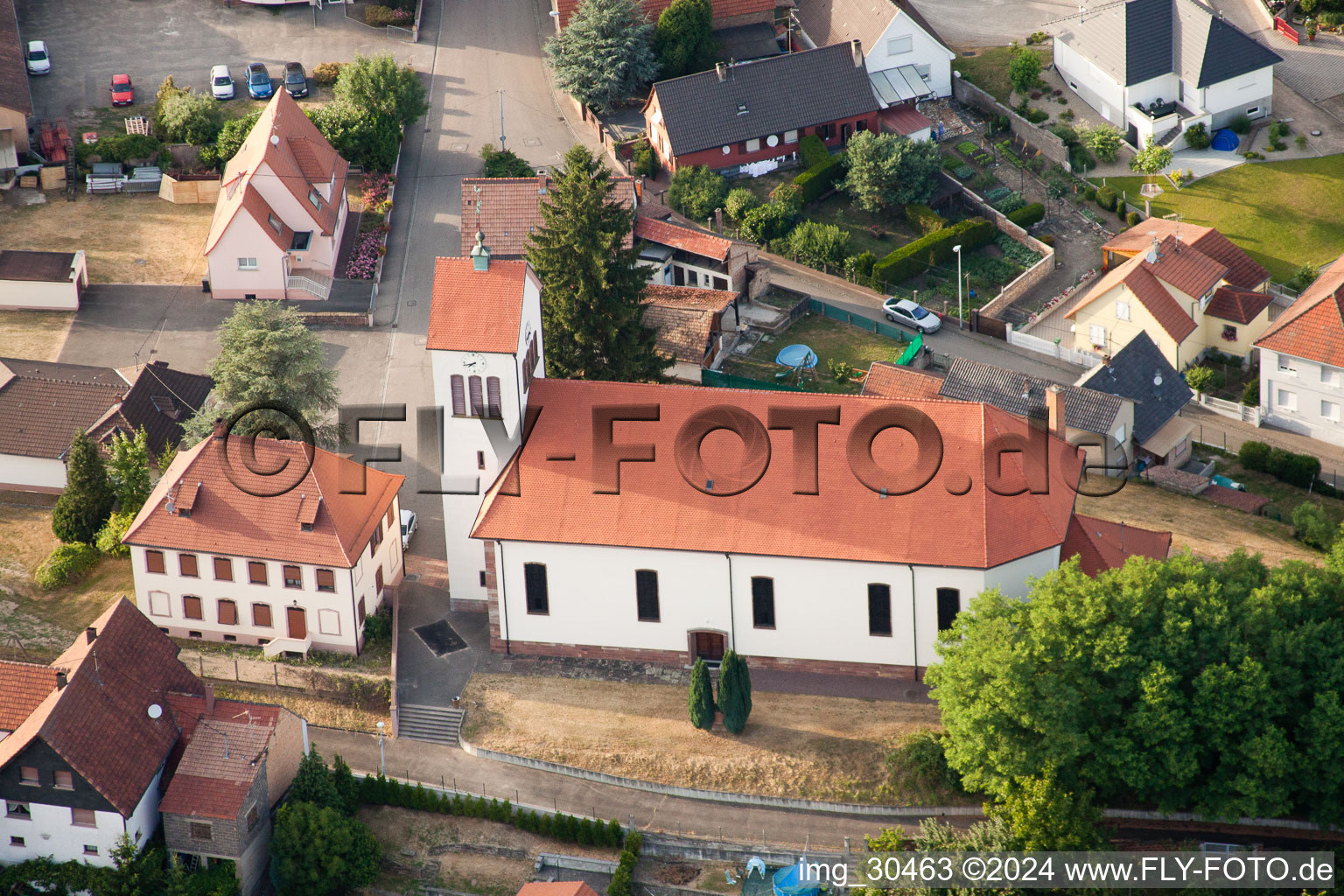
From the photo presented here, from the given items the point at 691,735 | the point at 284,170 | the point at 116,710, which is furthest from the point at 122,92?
the point at 691,735

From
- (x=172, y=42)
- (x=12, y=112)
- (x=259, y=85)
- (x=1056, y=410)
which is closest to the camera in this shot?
(x=1056, y=410)

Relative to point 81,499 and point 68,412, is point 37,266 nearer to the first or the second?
point 68,412

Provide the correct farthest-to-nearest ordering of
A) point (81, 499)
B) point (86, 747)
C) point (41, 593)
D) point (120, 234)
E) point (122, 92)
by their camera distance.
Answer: point (122, 92) < point (120, 234) < point (81, 499) < point (41, 593) < point (86, 747)

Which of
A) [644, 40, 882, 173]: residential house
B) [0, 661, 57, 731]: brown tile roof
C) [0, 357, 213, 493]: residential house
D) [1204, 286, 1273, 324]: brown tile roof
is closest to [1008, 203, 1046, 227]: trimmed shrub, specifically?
[644, 40, 882, 173]: residential house

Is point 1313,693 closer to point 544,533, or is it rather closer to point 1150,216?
point 544,533

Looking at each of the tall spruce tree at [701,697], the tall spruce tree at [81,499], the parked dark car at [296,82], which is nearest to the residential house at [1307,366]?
the tall spruce tree at [701,697]

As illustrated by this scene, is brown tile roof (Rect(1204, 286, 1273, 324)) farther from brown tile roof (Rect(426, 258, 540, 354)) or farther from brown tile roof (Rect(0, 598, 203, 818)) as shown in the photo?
brown tile roof (Rect(0, 598, 203, 818))
